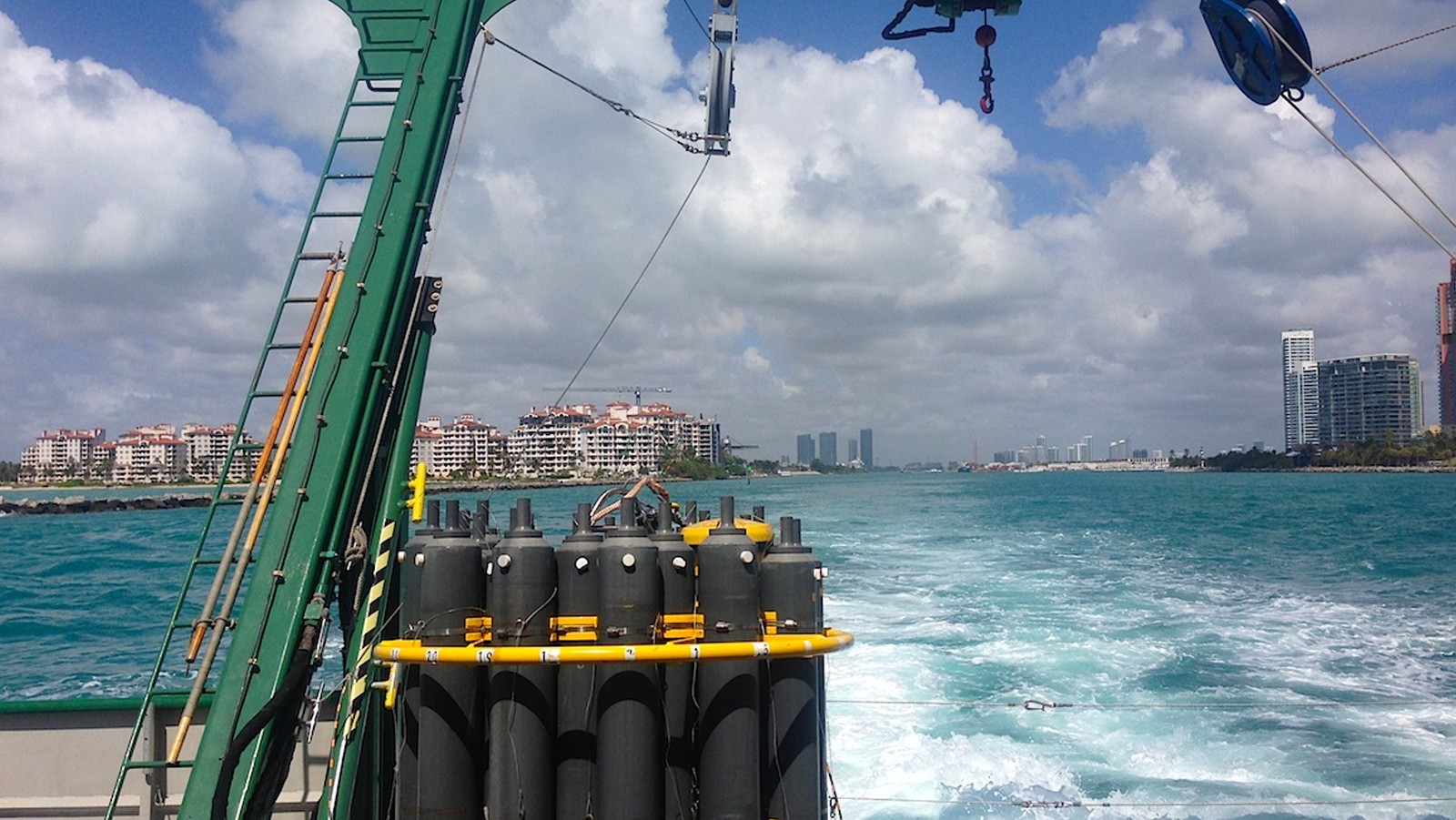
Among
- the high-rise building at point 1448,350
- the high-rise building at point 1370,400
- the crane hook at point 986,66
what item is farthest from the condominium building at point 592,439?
the high-rise building at point 1370,400

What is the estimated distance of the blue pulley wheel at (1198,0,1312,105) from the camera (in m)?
5.35

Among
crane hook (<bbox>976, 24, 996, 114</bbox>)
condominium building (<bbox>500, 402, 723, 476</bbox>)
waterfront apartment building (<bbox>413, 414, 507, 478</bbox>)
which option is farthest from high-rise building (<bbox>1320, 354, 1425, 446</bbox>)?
crane hook (<bbox>976, 24, 996, 114</bbox>)

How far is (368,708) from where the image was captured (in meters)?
5.05

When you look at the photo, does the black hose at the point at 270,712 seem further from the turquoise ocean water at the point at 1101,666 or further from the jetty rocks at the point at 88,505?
the jetty rocks at the point at 88,505

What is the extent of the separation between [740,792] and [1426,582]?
28.7m

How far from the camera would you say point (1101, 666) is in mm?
14969

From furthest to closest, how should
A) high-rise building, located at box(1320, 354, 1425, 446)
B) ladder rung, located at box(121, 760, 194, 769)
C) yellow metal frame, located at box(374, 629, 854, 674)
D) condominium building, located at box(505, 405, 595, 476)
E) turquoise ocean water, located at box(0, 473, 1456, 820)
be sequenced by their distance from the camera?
high-rise building, located at box(1320, 354, 1425, 446), condominium building, located at box(505, 405, 595, 476), turquoise ocean water, located at box(0, 473, 1456, 820), ladder rung, located at box(121, 760, 194, 769), yellow metal frame, located at box(374, 629, 854, 674)

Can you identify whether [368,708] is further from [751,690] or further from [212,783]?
[751,690]

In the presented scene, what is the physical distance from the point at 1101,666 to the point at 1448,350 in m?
19.6

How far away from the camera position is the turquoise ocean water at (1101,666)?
384 inches

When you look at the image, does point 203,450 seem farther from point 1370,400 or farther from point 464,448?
point 1370,400

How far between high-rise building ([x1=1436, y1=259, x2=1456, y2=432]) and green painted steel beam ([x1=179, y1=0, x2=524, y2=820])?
556 centimetres

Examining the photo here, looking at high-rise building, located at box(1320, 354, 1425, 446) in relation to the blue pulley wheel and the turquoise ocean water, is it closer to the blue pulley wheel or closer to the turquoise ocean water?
the turquoise ocean water

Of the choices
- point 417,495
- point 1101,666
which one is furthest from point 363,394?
point 1101,666
